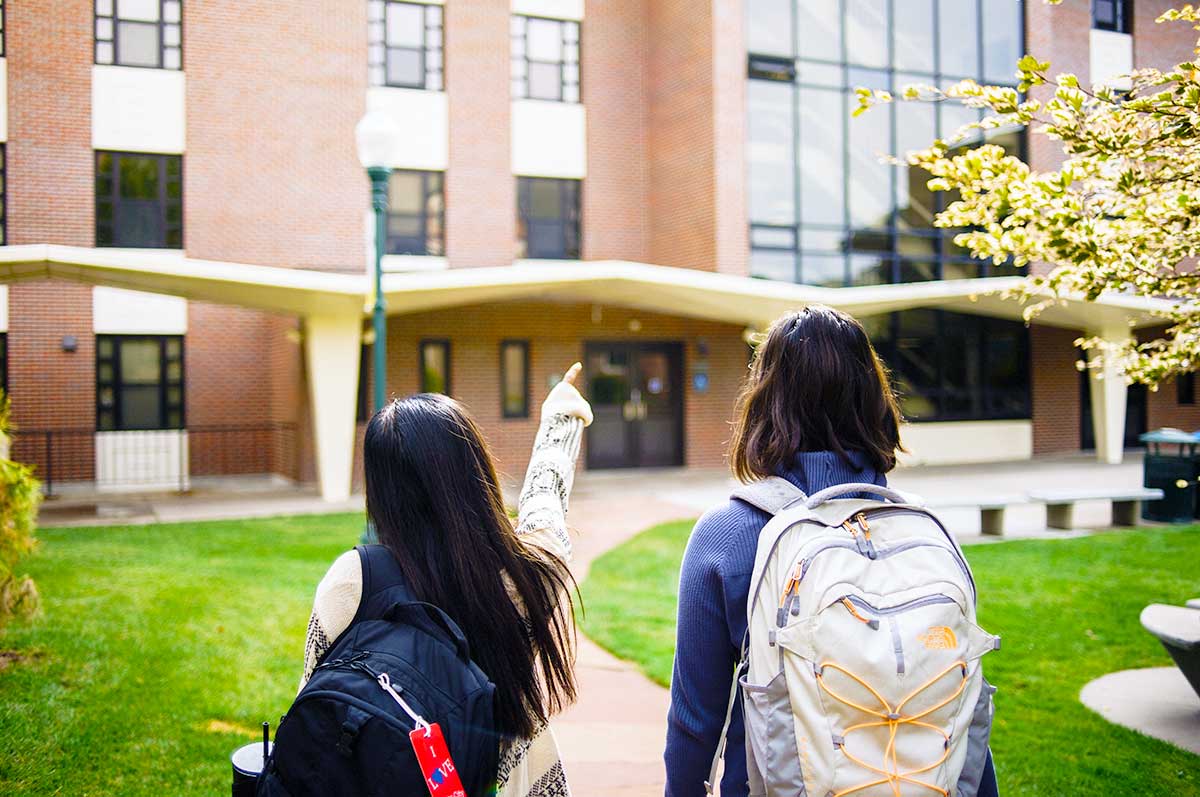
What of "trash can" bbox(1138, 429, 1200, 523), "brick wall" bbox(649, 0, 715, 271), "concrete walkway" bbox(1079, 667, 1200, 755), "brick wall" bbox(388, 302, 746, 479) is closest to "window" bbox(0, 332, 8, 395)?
"brick wall" bbox(388, 302, 746, 479)

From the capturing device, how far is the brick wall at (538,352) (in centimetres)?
1661

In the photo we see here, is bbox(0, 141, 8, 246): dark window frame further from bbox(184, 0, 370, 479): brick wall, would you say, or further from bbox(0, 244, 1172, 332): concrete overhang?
bbox(184, 0, 370, 479): brick wall

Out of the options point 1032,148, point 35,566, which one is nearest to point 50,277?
point 35,566

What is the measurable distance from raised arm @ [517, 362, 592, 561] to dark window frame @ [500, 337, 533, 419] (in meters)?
14.6

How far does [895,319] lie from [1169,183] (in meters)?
15.5

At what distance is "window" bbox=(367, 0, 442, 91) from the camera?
16.8m

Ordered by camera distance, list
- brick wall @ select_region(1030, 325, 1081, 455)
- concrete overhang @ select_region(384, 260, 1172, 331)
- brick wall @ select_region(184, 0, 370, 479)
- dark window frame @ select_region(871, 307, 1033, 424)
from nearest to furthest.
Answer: concrete overhang @ select_region(384, 260, 1172, 331) < brick wall @ select_region(184, 0, 370, 479) < dark window frame @ select_region(871, 307, 1033, 424) < brick wall @ select_region(1030, 325, 1081, 455)

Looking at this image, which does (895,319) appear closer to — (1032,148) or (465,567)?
(1032,148)

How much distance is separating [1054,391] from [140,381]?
62.4 ft

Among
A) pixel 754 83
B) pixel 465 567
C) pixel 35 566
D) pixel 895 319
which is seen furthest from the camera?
pixel 895 319

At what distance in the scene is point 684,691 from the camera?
1.92 m

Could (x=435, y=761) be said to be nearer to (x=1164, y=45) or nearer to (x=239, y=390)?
(x=1164, y=45)

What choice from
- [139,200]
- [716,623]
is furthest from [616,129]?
[716,623]

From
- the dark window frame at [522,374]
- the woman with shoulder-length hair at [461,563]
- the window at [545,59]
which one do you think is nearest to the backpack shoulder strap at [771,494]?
the woman with shoulder-length hair at [461,563]
